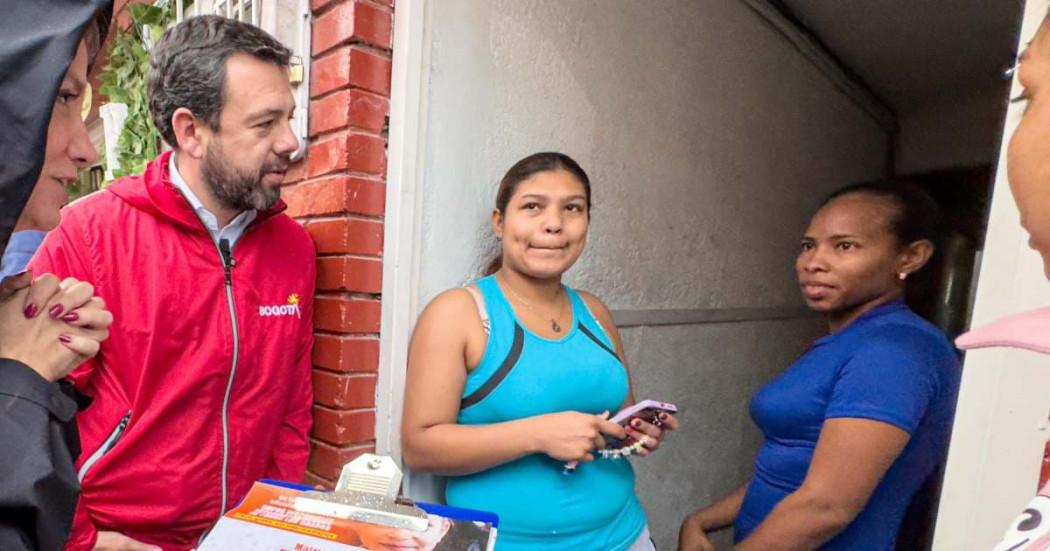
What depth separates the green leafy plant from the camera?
2.62 meters

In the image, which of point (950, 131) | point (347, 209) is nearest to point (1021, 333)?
point (347, 209)

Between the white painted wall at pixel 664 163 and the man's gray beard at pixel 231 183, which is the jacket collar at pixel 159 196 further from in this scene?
the white painted wall at pixel 664 163

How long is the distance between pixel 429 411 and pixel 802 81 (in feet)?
9.85

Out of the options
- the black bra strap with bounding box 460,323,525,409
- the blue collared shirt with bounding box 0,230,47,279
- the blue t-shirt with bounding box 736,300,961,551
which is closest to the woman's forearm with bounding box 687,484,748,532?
the blue t-shirt with bounding box 736,300,961,551

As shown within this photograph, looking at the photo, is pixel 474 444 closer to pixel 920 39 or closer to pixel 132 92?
pixel 132 92

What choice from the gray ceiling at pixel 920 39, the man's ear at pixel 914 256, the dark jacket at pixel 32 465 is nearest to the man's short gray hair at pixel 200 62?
the dark jacket at pixel 32 465

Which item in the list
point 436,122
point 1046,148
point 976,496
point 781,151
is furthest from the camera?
point 781,151

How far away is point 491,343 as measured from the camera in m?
1.35

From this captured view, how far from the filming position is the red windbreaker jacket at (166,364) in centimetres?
109

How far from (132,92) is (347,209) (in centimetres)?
216

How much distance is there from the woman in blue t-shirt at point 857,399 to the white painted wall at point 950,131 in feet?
9.98

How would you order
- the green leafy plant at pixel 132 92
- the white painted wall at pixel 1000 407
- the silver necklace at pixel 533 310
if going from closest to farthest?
the white painted wall at pixel 1000 407 < the silver necklace at pixel 533 310 < the green leafy plant at pixel 132 92

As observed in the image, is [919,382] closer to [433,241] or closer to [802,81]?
[433,241]

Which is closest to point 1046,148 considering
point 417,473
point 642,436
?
point 642,436
